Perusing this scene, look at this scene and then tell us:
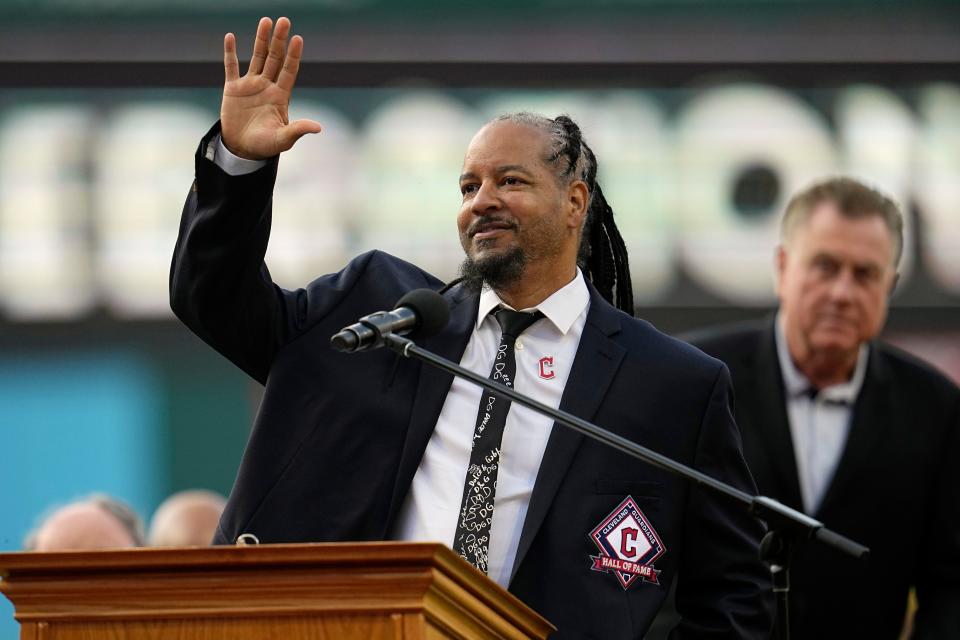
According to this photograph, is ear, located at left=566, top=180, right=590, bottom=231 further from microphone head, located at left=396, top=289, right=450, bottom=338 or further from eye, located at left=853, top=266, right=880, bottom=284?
eye, located at left=853, top=266, right=880, bottom=284

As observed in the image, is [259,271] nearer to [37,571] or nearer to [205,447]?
[37,571]

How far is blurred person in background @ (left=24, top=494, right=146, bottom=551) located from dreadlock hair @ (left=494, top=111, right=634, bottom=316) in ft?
7.36

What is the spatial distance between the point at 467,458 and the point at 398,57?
203 inches

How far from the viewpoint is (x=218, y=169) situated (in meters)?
3.56

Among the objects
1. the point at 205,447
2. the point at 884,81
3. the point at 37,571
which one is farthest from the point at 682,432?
the point at 884,81

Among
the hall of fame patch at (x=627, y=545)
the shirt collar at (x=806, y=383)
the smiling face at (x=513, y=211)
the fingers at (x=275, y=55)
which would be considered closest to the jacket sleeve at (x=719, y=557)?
the hall of fame patch at (x=627, y=545)

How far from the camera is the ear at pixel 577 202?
4.29 meters

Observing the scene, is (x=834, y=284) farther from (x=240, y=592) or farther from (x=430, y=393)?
(x=240, y=592)

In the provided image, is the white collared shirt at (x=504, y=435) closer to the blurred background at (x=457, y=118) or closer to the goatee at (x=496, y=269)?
the goatee at (x=496, y=269)

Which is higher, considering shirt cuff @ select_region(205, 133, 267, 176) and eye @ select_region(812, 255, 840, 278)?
eye @ select_region(812, 255, 840, 278)

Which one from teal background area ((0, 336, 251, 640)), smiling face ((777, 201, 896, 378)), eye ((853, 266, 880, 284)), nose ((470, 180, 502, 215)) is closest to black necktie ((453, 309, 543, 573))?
nose ((470, 180, 502, 215))

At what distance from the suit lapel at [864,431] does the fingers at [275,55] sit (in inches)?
93.0

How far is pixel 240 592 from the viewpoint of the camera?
2758 millimetres

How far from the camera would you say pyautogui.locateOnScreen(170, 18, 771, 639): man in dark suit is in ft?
11.8
